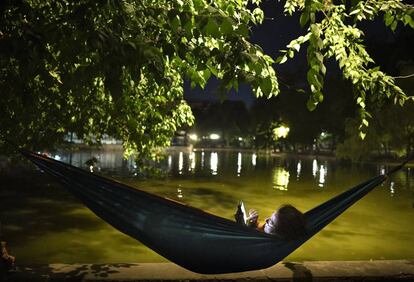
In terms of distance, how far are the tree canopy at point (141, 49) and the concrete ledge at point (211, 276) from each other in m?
1.48

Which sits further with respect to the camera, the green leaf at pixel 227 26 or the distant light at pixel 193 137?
the distant light at pixel 193 137

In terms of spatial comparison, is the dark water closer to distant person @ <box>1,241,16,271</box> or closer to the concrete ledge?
the concrete ledge

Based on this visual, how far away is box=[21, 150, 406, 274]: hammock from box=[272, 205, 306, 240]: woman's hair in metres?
0.26

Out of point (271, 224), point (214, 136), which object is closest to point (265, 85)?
Answer: point (271, 224)

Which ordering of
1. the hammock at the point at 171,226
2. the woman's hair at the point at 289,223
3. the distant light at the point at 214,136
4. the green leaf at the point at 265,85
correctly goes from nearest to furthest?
the green leaf at the point at 265,85
the hammock at the point at 171,226
the woman's hair at the point at 289,223
the distant light at the point at 214,136

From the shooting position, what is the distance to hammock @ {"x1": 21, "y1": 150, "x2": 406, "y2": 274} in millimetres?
3531

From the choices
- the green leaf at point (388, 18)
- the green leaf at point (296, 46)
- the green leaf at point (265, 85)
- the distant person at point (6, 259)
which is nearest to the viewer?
the green leaf at point (265, 85)

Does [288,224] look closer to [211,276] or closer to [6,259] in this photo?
[211,276]

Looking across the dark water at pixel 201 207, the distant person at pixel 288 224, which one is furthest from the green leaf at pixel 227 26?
the dark water at pixel 201 207

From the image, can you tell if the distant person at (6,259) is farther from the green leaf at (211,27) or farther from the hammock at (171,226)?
the green leaf at (211,27)

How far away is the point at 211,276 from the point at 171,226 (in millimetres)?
1237

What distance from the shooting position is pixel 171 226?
3.54 meters

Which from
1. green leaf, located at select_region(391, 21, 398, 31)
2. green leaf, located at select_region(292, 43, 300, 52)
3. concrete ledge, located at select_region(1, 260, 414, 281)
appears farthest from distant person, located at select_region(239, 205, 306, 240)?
green leaf, located at select_region(391, 21, 398, 31)

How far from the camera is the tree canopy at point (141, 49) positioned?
2621 mm
